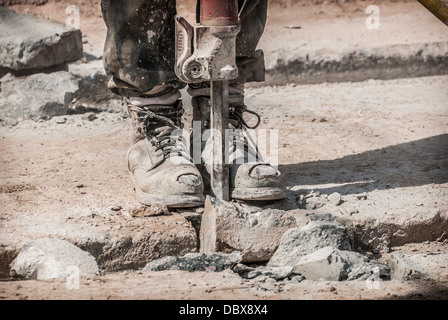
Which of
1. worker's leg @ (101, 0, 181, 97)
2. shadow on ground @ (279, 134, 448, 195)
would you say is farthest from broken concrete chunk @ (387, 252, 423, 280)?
worker's leg @ (101, 0, 181, 97)

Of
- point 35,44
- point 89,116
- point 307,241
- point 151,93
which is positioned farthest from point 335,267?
point 35,44

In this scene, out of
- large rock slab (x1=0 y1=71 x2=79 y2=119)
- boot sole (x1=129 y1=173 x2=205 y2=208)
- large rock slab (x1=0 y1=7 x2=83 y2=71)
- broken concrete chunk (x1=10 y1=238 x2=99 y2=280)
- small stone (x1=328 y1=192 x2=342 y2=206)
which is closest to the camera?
broken concrete chunk (x1=10 y1=238 x2=99 y2=280)

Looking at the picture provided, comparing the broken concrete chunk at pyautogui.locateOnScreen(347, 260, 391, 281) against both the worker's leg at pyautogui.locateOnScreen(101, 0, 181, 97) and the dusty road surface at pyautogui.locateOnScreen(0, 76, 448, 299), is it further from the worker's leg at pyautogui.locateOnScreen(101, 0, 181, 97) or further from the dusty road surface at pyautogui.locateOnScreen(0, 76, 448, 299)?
the worker's leg at pyautogui.locateOnScreen(101, 0, 181, 97)

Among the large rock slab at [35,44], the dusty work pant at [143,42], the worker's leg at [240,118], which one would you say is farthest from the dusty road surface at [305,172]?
the large rock slab at [35,44]

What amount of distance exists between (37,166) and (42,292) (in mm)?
1360

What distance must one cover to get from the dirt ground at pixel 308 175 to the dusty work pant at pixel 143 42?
18.5 inches

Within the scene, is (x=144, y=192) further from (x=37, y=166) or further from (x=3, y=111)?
(x=3, y=111)

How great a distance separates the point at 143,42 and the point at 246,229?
859 millimetres

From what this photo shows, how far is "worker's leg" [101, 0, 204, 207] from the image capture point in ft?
9.23

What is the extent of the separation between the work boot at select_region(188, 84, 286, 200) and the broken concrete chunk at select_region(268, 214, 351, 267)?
25 centimetres

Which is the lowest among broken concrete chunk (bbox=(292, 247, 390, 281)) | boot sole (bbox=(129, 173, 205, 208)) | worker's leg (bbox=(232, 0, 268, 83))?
broken concrete chunk (bbox=(292, 247, 390, 281))

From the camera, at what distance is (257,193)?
2.80 metres

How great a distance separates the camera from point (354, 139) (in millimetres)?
3807

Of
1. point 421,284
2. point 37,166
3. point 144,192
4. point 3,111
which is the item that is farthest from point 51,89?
point 421,284
